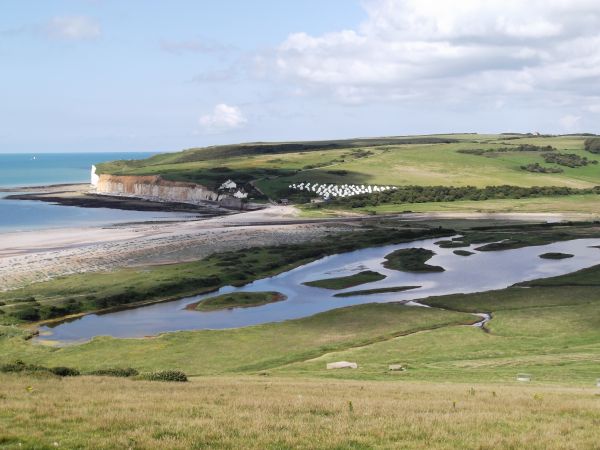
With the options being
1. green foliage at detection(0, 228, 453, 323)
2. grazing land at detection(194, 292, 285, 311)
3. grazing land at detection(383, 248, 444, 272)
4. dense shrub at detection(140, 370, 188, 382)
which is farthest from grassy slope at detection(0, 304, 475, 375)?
grazing land at detection(383, 248, 444, 272)

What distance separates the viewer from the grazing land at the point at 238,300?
8250 cm

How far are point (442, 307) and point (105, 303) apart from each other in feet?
133

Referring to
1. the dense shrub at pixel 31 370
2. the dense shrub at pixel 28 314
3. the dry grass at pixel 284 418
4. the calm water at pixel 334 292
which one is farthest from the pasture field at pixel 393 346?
the dense shrub at pixel 31 370

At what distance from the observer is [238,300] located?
84812 mm

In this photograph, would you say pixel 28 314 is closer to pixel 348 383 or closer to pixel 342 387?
pixel 348 383

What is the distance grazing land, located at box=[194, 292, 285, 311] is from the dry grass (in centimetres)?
4992

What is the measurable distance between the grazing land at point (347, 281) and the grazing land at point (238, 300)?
864cm

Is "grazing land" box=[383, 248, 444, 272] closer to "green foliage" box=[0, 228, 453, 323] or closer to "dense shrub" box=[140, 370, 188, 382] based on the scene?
"green foliage" box=[0, 228, 453, 323]

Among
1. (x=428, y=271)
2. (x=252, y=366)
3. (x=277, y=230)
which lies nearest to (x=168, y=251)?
(x=277, y=230)

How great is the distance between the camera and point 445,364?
4925 cm

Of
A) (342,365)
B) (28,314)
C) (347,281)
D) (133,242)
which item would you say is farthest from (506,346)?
(133,242)

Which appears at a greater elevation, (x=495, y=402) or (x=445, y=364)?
(x=495, y=402)

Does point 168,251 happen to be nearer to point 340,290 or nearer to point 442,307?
point 340,290

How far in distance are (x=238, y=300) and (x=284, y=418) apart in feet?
204
